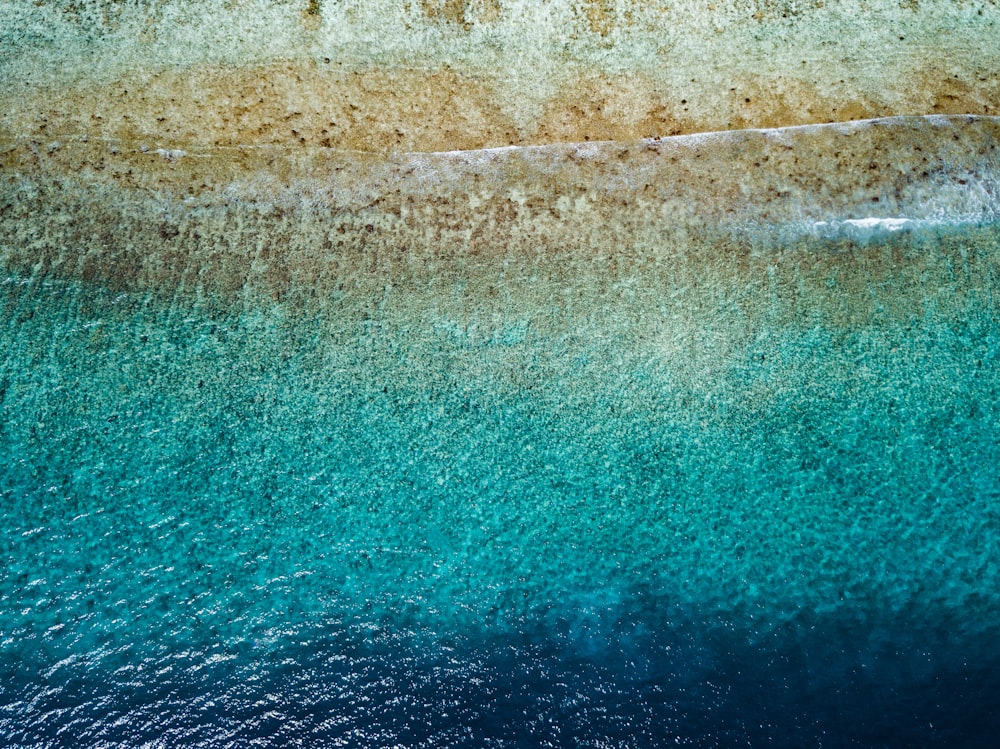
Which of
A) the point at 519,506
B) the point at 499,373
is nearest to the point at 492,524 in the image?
the point at 519,506

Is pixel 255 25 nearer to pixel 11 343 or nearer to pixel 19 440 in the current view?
pixel 11 343

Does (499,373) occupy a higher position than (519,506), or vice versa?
(499,373)

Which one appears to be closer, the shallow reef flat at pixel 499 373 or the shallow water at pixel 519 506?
the shallow water at pixel 519 506

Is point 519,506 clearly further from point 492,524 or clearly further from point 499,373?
point 499,373

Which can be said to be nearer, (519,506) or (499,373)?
(519,506)

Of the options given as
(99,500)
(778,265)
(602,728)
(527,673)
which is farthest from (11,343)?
(778,265)
